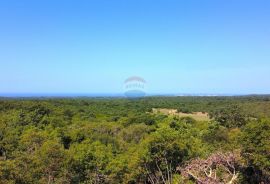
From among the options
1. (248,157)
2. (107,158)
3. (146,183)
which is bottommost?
(146,183)

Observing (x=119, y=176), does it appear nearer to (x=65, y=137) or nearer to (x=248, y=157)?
(x=248, y=157)

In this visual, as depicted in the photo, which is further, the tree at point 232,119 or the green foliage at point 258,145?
the tree at point 232,119

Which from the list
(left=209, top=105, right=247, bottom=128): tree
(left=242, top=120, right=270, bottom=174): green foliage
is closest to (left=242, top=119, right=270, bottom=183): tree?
(left=242, top=120, right=270, bottom=174): green foliage

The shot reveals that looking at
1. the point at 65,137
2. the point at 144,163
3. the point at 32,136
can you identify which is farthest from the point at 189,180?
the point at 65,137

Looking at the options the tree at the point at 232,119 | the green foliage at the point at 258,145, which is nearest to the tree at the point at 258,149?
the green foliage at the point at 258,145

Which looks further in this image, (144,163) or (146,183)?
(146,183)

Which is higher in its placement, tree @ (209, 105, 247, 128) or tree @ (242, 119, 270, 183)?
tree @ (242, 119, 270, 183)

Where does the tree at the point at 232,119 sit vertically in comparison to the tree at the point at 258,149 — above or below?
below

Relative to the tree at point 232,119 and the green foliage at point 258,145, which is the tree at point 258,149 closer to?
the green foliage at point 258,145

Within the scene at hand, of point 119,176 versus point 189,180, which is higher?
point 189,180

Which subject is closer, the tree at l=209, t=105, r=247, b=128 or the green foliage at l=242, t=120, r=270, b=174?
the green foliage at l=242, t=120, r=270, b=174

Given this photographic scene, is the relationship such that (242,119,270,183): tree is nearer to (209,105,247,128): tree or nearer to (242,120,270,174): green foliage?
(242,120,270,174): green foliage
